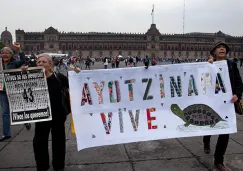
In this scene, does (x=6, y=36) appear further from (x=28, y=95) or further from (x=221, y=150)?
(x=221, y=150)

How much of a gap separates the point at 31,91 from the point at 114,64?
28039mm

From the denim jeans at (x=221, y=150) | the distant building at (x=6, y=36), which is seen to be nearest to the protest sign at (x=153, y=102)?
the denim jeans at (x=221, y=150)

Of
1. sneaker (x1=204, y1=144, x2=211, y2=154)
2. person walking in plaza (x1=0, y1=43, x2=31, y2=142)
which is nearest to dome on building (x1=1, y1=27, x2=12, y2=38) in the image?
person walking in plaza (x1=0, y1=43, x2=31, y2=142)

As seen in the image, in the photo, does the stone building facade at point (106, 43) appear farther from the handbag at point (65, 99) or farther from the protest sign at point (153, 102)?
the handbag at point (65, 99)

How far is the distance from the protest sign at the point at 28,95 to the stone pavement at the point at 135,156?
74cm

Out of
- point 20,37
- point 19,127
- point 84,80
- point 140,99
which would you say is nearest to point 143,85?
point 140,99

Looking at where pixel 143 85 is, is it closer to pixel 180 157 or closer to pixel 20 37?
pixel 180 157

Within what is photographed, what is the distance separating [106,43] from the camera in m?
105

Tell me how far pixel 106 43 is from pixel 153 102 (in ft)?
337

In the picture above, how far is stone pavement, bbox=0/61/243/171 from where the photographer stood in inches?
142

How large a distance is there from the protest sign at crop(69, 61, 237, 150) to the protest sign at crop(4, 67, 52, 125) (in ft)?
1.19

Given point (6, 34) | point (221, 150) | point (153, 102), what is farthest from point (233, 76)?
Result: point (6, 34)

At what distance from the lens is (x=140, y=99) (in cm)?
365

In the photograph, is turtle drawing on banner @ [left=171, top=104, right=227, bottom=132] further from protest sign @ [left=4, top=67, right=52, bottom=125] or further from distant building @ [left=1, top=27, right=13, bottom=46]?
distant building @ [left=1, top=27, right=13, bottom=46]
